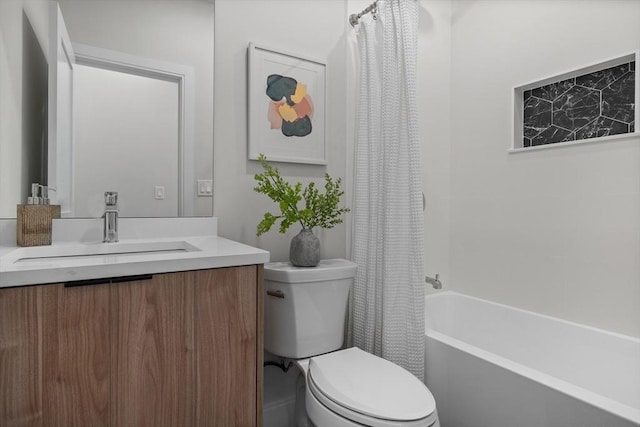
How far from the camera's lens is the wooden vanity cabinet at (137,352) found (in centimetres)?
86

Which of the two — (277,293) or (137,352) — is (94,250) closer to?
(137,352)

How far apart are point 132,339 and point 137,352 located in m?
0.04

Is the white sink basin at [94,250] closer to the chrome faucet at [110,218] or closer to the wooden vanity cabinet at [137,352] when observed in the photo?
the chrome faucet at [110,218]

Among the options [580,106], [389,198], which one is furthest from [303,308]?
[580,106]

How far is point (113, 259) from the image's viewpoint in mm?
1008

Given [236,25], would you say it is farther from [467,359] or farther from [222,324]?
[467,359]

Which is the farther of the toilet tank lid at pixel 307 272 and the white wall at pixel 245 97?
the white wall at pixel 245 97

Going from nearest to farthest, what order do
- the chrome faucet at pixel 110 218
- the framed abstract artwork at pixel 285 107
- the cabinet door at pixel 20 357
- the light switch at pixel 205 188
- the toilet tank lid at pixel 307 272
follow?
the cabinet door at pixel 20 357 → the chrome faucet at pixel 110 218 → the toilet tank lid at pixel 307 272 → the light switch at pixel 205 188 → the framed abstract artwork at pixel 285 107

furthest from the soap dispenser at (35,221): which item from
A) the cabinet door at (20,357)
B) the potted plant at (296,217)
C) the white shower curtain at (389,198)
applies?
the white shower curtain at (389,198)

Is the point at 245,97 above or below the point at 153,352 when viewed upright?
above

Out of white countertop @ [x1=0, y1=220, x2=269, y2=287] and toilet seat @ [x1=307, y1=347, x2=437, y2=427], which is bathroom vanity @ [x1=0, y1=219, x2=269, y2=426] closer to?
white countertop @ [x1=0, y1=220, x2=269, y2=287]

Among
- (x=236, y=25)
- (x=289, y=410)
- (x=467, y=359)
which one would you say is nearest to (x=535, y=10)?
(x=236, y=25)

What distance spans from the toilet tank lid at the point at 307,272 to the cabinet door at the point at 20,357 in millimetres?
814

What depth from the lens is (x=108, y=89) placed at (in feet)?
4.87
